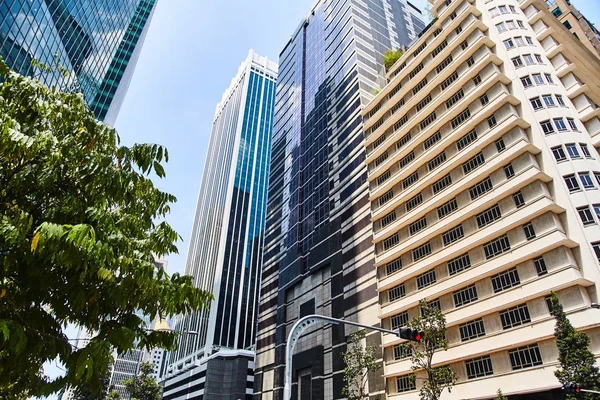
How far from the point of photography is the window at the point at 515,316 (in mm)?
33656

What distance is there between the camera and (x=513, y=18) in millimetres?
47906

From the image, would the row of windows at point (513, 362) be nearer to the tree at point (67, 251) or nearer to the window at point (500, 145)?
the window at point (500, 145)

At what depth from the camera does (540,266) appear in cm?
3384

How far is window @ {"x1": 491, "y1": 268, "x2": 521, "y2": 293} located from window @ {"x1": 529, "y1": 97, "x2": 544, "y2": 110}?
1626 cm

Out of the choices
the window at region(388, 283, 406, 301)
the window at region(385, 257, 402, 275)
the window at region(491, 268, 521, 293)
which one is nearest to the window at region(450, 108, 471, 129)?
the window at region(385, 257, 402, 275)

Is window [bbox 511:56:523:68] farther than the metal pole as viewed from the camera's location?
Yes

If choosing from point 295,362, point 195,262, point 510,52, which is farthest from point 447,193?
point 195,262

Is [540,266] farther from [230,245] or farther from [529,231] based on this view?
[230,245]

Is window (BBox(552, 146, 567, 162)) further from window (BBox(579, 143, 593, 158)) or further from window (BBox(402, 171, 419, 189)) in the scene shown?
window (BBox(402, 171, 419, 189))

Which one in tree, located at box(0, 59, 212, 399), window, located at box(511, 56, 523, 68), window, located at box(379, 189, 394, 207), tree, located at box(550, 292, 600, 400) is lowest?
tree, located at box(0, 59, 212, 399)

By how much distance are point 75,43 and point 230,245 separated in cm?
9807

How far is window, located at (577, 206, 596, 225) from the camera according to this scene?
33000 mm

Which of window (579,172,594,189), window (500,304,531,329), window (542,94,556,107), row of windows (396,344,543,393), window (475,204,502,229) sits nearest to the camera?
row of windows (396,344,543,393)

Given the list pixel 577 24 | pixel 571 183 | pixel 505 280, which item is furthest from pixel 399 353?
pixel 577 24
